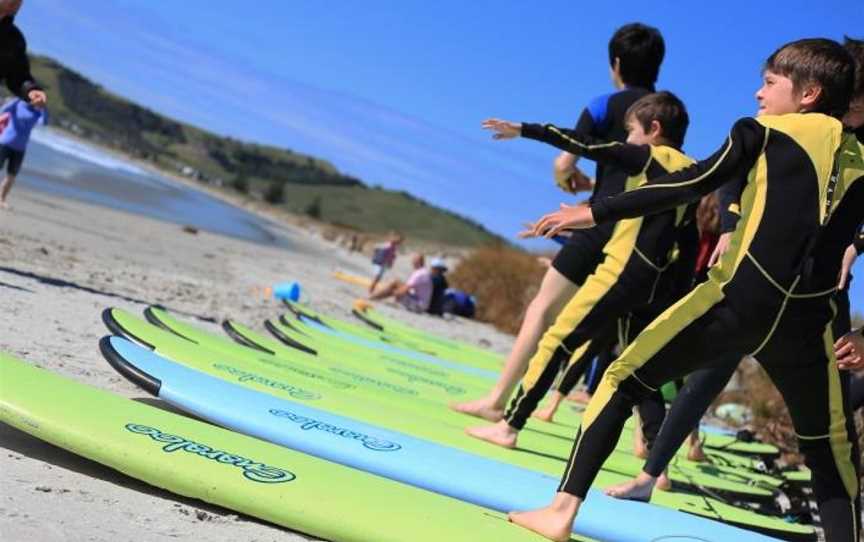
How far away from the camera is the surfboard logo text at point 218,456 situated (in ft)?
9.68

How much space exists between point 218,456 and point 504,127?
5.43 ft

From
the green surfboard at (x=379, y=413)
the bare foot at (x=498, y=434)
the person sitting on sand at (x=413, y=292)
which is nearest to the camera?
the green surfboard at (x=379, y=413)

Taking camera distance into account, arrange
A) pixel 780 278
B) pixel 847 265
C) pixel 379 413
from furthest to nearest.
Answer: pixel 379 413 → pixel 847 265 → pixel 780 278

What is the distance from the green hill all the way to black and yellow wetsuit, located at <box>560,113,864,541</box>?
6004 cm

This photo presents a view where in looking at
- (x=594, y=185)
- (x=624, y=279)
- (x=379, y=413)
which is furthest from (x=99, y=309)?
(x=624, y=279)

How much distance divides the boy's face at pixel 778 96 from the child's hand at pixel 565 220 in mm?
662

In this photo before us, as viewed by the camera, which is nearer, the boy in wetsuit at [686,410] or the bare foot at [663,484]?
the boy in wetsuit at [686,410]

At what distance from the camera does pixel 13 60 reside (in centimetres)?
637

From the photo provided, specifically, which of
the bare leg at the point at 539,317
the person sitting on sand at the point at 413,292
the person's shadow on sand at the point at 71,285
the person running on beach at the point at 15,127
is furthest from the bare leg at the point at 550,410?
the person sitting on sand at the point at 413,292

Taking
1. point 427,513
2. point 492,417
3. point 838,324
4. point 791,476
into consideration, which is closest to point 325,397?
point 492,417

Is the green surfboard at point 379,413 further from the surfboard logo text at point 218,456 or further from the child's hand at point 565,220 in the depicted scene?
the child's hand at point 565,220

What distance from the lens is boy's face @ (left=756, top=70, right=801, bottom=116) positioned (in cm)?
303

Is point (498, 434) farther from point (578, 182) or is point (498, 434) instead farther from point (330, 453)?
point (578, 182)

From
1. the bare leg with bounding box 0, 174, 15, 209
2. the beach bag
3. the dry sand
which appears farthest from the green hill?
the bare leg with bounding box 0, 174, 15, 209
